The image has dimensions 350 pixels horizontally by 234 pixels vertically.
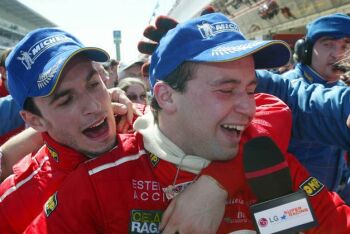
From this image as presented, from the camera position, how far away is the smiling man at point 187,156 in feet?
3.87

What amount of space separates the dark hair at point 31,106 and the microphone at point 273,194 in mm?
973

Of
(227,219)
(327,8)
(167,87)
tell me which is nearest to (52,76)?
(167,87)

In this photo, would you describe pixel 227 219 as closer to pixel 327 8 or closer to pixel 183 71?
pixel 183 71

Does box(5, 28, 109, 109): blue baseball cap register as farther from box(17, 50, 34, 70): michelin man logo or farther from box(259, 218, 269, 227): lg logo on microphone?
box(259, 218, 269, 227): lg logo on microphone

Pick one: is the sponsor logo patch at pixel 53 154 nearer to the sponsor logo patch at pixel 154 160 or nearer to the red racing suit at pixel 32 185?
the red racing suit at pixel 32 185

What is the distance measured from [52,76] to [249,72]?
2.39 ft

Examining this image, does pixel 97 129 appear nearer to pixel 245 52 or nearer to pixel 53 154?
pixel 53 154

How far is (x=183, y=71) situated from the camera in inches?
51.5

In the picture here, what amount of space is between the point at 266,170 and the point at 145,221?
1.39 ft

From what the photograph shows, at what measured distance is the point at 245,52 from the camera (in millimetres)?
1179

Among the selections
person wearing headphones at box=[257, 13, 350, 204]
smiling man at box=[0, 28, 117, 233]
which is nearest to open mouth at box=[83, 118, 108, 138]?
smiling man at box=[0, 28, 117, 233]

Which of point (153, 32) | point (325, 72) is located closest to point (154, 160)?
point (153, 32)

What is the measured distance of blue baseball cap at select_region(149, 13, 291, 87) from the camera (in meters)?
1.21

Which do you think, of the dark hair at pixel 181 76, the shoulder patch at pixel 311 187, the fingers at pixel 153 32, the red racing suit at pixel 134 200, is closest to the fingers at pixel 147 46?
the fingers at pixel 153 32
